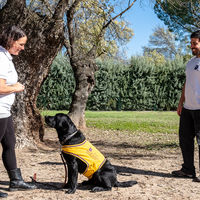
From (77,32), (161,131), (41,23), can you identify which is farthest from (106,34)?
(41,23)

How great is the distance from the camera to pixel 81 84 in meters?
10.9

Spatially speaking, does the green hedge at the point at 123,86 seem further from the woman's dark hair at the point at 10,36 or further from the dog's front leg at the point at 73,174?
the woman's dark hair at the point at 10,36

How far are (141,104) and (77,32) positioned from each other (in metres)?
A: 8.70

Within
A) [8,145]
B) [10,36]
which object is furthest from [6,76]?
[8,145]

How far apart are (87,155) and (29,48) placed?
143 inches

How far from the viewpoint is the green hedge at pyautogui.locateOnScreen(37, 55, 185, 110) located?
59.4ft

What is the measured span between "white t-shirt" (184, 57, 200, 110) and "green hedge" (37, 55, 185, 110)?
13.4 meters

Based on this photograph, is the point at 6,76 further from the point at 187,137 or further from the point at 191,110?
the point at 187,137

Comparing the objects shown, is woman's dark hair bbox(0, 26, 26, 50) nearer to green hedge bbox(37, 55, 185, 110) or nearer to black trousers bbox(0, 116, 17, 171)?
black trousers bbox(0, 116, 17, 171)

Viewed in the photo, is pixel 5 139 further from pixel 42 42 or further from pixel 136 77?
pixel 136 77

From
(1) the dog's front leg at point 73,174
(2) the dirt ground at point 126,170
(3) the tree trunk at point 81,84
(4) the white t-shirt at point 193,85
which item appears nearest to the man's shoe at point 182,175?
(2) the dirt ground at point 126,170

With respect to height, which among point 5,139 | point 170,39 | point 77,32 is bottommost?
point 5,139

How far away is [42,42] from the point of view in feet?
22.5

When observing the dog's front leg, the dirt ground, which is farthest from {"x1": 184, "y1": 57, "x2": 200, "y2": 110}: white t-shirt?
the dog's front leg
